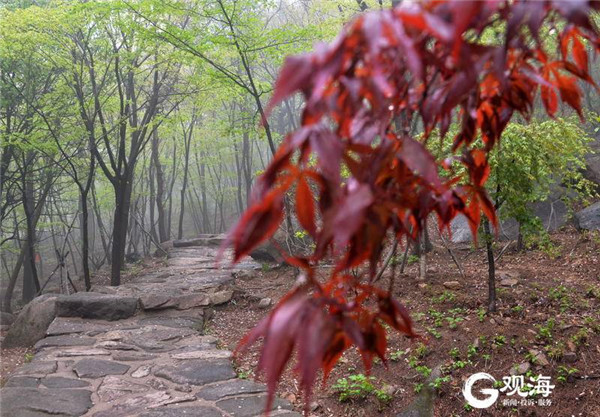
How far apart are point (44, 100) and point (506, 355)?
409 inches

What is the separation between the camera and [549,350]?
3775mm

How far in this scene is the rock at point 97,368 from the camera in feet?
15.1

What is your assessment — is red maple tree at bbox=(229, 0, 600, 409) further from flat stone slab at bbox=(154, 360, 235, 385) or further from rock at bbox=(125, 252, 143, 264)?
rock at bbox=(125, 252, 143, 264)

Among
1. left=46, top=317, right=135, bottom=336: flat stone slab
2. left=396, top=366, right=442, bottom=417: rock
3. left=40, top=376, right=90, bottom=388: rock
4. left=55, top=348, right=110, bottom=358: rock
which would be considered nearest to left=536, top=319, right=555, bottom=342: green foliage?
left=396, top=366, right=442, bottom=417: rock

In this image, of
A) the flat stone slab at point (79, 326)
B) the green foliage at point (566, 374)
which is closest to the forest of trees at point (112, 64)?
the flat stone slab at point (79, 326)

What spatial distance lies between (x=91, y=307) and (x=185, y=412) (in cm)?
334

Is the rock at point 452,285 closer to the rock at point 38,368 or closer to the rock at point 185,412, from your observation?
Result: the rock at point 185,412

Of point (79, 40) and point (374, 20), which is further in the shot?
point (79, 40)

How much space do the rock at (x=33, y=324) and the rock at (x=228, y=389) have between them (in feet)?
11.1

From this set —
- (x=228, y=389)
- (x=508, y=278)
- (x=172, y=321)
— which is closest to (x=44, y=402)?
(x=228, y=389)

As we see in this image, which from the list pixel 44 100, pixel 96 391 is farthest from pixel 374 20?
pixel 44 100

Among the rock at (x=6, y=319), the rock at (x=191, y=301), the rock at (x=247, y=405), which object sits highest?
the rock at (x=191, y=301)

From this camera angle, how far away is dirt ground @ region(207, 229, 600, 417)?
356 centimetres

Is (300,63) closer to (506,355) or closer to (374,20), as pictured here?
(374,20)
